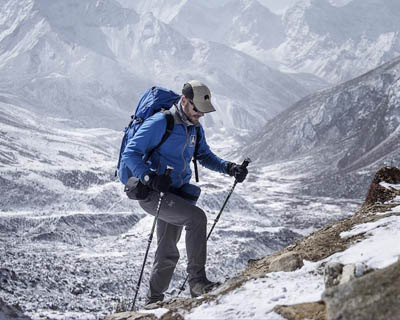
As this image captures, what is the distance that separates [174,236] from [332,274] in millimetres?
3641

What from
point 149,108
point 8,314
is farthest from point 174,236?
point 8,314

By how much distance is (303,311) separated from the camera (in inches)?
258

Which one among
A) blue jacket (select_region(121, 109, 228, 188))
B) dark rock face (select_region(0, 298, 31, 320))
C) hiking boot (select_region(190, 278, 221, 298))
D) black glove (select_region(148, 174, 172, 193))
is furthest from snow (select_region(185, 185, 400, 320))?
dark rock face (select_region(0, 298, 31, 320))

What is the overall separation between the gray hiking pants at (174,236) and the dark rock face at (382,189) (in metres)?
4.50

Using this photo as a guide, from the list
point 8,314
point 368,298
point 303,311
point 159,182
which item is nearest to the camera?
Result: point 368,298

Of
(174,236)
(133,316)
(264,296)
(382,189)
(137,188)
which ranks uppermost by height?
(137,188)

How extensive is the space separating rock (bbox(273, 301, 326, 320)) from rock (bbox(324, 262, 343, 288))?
440 millimetres

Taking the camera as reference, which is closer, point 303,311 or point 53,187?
point 303,311

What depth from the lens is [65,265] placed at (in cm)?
5688

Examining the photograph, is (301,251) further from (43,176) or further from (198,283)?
(43,176)

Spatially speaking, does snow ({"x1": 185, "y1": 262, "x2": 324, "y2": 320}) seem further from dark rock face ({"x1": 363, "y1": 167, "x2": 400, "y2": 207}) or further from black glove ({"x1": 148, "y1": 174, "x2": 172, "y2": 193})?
dark rock face ({"x1": 363, "y1": 167, "x2": 400, "y2": 207})

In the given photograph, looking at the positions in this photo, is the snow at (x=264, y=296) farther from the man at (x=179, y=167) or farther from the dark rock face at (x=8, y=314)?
the dark rock face at (x=8, y=314)

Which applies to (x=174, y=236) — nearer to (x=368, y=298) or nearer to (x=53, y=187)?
(x=368, y=298)

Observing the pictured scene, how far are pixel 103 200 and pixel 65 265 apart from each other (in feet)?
179
